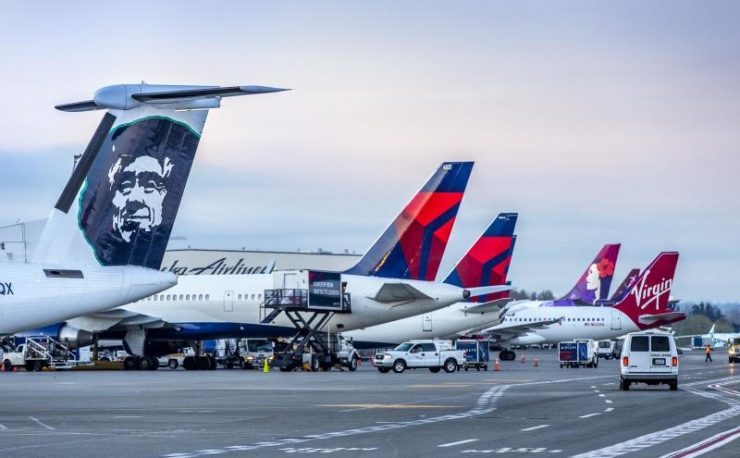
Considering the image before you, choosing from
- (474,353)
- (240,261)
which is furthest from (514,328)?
(240,261)

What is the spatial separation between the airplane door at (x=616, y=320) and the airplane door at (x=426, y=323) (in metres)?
34.8

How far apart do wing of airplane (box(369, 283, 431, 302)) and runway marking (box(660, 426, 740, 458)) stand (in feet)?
127

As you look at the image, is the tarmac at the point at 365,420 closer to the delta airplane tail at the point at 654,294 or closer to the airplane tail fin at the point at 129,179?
the airplane tail fin at the point at 129,179

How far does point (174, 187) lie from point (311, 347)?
43080 millimetres

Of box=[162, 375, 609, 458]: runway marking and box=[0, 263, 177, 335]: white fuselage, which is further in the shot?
box=[0, 263, 177, 335]: white fuselage

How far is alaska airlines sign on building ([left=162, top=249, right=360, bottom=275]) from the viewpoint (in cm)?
13625

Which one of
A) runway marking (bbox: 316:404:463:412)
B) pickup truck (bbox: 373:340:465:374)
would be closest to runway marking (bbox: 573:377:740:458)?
runway marking (bbox: 316:404:463:412)

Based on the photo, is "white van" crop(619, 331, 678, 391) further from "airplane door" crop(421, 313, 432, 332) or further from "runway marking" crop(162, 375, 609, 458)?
"airplane door" crop(421, 313, 432, 332)

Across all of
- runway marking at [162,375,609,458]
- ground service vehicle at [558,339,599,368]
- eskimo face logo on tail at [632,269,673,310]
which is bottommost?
runway marking at [162,375,609,458]

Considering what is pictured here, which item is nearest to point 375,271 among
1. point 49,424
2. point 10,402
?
point 10,402

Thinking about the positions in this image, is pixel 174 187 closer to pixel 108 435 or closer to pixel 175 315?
pixel 108 435

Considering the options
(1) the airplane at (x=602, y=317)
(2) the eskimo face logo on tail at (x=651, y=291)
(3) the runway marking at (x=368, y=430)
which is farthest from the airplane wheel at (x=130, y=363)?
(2) the eskimo face logo on tail at (x=651, y=291)

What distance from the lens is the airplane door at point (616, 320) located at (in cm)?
10888

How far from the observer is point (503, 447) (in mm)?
21656
